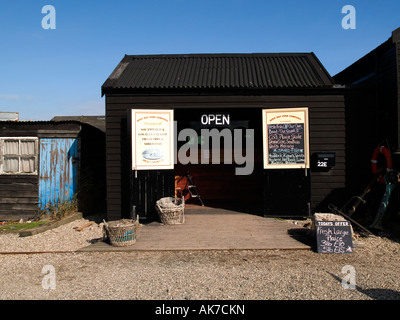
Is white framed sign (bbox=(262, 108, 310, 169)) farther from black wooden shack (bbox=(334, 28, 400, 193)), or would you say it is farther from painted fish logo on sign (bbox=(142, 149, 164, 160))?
painted fish logo on sign (bbox=(142, 149, 164, 160))

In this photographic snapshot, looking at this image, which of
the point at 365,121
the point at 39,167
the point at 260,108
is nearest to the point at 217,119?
the point at 260,108

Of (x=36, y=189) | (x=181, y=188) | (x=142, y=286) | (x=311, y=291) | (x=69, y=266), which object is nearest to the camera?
(x=311, y=291)

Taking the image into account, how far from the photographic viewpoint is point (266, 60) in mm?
10375

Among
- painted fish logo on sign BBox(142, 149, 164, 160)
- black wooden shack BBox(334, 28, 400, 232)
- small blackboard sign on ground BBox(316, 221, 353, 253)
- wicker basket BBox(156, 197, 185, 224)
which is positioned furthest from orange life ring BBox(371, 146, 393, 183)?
painted fish logo on sign BBox(142, 149, 164, 160)

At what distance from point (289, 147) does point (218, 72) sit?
334 centimetres

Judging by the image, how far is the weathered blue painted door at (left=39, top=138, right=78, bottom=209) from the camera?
9906 mm

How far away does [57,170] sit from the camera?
32.8 feet

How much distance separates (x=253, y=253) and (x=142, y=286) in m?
2.47

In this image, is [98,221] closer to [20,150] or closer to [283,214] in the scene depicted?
[20,150]

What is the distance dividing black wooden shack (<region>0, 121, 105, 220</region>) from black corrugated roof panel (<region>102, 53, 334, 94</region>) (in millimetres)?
2603

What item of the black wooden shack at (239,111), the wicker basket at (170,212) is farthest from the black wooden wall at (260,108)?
the wicker basket at (170,212)

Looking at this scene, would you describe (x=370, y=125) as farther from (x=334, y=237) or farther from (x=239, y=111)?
(x=334, y=237)

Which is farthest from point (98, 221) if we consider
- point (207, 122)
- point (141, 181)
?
point (207, 122)

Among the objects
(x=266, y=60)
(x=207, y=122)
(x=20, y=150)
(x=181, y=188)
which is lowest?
(x=181, y=188)
